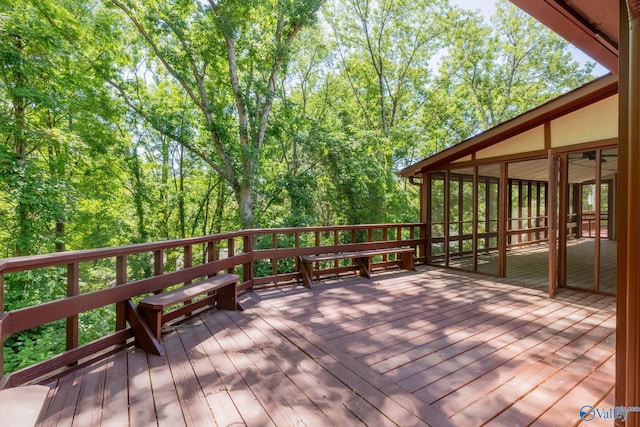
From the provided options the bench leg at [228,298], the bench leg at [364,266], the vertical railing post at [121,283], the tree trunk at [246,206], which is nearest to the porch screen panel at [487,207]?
the bench leg at [364,266]

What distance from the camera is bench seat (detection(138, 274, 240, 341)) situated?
2629mm

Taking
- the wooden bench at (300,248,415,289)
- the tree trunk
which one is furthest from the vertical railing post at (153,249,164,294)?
the tree trunk

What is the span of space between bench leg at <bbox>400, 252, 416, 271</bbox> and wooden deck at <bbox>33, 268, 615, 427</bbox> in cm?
223

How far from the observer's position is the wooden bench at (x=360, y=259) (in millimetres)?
4676

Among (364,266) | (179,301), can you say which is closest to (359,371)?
(179,301)

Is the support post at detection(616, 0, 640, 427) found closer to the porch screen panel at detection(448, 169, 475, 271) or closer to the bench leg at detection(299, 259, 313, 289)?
the bench leg at detection(299, 259, 313, 289)

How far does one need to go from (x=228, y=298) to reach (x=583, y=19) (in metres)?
3.90

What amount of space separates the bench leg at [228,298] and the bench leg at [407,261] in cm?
366

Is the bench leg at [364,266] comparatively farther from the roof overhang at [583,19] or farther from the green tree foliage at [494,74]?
the green tree foliage at [494,74]

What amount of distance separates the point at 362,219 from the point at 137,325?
752 cm

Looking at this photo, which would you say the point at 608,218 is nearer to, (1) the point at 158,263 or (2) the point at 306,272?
(2) the point at 306,272

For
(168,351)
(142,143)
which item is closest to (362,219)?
(168,351)

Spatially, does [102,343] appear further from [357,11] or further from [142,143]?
[357,11]

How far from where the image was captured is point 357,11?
12469mm
